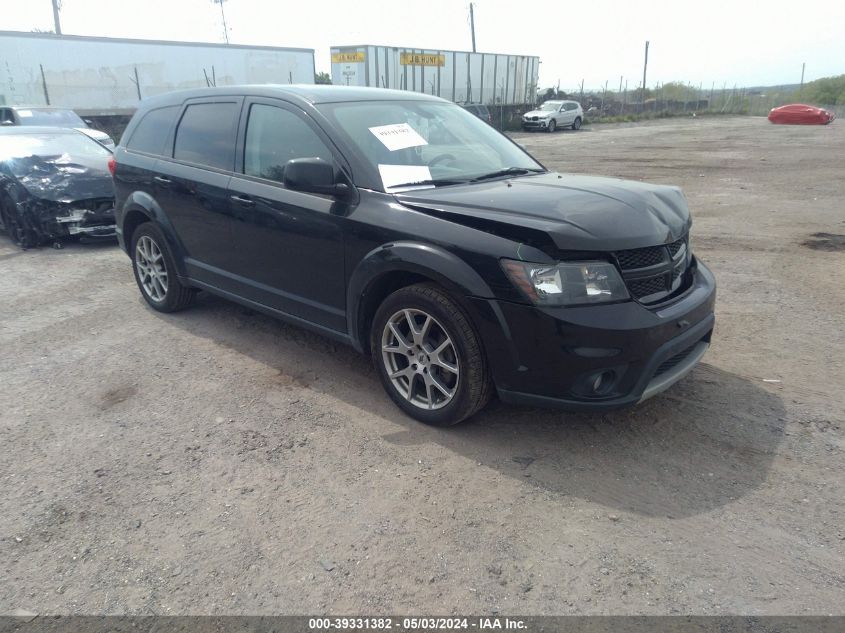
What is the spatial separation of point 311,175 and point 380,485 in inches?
69.2

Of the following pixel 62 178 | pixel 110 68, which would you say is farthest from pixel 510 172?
pixel 110 68

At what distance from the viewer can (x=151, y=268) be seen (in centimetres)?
577

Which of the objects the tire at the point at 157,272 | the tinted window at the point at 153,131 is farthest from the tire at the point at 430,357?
the tinted window at the point at 153,131

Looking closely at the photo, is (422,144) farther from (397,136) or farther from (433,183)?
(433,183)

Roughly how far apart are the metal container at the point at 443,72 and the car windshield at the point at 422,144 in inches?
992

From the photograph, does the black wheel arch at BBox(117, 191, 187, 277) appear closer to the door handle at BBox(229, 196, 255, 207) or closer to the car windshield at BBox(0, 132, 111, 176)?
the door handle at BBox(229, 196, 255, 207)

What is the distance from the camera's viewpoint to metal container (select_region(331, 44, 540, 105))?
30312 millimetres

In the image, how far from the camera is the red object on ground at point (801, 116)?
37.2m

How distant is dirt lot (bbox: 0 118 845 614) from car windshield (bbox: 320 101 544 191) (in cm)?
140

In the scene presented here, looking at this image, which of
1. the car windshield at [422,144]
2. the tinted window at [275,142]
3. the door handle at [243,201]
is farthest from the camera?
the door handle at [243,201]

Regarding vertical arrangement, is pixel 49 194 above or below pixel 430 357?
above

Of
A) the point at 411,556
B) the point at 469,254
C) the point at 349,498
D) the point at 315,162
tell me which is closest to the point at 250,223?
the point at 315,162

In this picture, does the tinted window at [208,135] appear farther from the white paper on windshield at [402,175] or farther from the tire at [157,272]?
the white paper on windshield at [402,175]

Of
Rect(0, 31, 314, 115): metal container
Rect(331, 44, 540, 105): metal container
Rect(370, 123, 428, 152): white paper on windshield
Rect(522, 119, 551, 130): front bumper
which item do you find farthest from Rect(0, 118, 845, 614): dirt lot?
Rect(522, 119, 551, 130): front bumper
